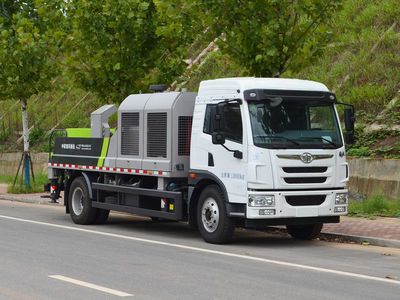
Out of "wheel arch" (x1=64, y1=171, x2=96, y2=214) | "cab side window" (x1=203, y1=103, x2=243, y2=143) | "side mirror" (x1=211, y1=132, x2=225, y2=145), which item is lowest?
"wheel arch" (x1=64, y1=171, x2=96, y2=214)

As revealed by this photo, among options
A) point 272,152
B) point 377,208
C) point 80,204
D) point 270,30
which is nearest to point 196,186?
point 272,152

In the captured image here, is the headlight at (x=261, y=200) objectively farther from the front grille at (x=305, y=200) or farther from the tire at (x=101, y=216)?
the tire at (x=101, y=216)

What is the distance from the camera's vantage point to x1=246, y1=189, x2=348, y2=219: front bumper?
13.5 meters

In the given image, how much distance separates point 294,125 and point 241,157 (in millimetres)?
1110

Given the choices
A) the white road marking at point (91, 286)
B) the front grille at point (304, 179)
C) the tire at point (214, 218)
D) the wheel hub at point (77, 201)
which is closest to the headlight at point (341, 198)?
the front grille at point (304, 179)

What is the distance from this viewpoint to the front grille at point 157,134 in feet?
50.9

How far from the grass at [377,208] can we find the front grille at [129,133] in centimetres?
505

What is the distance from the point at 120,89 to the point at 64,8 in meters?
2.55

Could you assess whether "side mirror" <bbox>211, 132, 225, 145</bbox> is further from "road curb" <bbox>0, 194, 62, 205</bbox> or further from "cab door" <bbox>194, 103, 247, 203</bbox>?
"road curb" <bbox>0, 194, 62, 205</bbox>

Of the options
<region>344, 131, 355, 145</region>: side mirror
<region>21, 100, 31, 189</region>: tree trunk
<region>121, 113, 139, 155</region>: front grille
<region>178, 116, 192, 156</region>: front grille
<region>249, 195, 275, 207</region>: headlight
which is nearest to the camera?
<region>249, 195, 275, 207</region>: headlight

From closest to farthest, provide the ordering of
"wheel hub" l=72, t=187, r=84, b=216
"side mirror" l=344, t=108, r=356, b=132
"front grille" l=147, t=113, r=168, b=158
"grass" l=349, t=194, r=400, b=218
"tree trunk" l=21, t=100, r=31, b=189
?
1. "side mirror" l=344, t=108, r=356, b=132
2. "front grille" l=147, t=113, r=168, b=158
3. "grass" l=349, t=194, r=400, b=218
4. "wheel hub" l=72, t=187, r=84, b=216
5. "tree trunk" l=21, t=100, r=31, b=189

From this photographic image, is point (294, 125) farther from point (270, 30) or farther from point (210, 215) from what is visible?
point (270, 30)

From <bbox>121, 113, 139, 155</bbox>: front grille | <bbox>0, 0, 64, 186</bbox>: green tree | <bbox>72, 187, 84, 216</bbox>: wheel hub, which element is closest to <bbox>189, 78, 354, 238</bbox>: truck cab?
<bbox>121, 113, 139, 155</bbox>: front grille

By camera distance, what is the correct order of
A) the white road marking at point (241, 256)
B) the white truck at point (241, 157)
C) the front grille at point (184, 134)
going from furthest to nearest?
the front grille at point (184, 134) < the white truck at point (241, 157) < the white road marking at point (241, 256)
